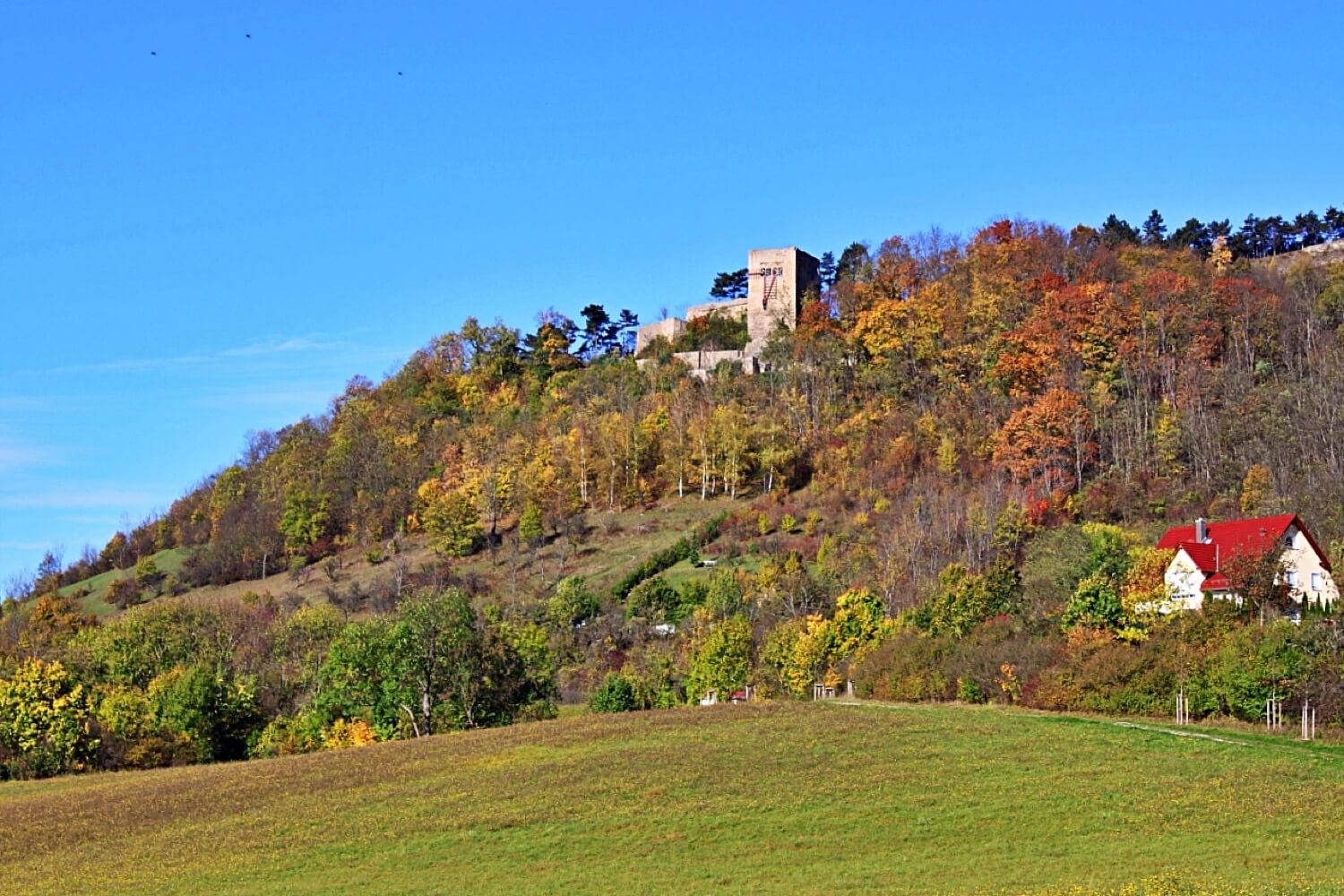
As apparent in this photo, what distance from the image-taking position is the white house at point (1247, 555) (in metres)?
67.7

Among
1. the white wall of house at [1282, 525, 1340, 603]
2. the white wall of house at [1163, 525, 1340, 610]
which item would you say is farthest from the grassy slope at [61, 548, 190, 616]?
the white wall of house at [1282, 525, 1340, 603]

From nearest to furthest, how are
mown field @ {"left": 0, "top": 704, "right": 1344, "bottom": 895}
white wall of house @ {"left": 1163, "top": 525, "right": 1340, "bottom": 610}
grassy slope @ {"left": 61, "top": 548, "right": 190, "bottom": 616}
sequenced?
mown field @ {"left": 0, "top": 704, "right": 1344, "bottom": 895}
white wall of house @ {"left": 1163, "top": 525, "right": 1340, "bottom": 610}
grassy slope @ {"left": 61, "top": 548, "right": 190, "bottom": 616}

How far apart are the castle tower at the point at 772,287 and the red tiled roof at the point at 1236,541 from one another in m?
78.1

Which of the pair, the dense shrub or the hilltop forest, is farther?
the dense shrub

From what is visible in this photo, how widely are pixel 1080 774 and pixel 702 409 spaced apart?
290 ft

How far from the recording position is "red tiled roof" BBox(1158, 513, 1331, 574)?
68.8 m

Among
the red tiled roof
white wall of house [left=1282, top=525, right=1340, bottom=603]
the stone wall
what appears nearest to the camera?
white wall of house [left=1282, top=525, right=1340, bottom=603]

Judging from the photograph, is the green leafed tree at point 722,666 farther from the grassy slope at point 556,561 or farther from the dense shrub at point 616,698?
the grassy slope at point 556,561

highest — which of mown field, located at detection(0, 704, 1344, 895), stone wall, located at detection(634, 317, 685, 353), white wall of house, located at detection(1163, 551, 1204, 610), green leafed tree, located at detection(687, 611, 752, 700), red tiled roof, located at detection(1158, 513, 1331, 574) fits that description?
stone wall, located at detection(634, 317, 685, 353)

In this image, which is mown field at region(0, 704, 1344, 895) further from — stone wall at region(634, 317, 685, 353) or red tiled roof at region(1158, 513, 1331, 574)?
stone wall at region(634, 317, 685, 353)

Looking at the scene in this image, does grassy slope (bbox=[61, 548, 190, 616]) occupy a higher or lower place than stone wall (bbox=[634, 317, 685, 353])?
Result: lower

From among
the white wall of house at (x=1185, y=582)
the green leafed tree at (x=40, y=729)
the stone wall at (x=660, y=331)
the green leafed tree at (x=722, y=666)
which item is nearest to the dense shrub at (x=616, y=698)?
the green leafed tree at (x=722, y=666)

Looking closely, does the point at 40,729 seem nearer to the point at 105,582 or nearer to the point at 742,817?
the point at 742,817

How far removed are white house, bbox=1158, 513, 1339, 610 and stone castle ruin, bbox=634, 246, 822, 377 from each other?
74.5 meters
